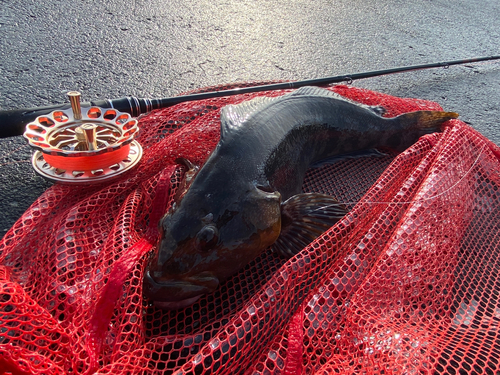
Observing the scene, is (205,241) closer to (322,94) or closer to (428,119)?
(322,94)

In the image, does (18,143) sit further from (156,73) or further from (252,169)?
(252,169)

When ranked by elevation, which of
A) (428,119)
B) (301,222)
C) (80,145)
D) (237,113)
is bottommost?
(301,222)

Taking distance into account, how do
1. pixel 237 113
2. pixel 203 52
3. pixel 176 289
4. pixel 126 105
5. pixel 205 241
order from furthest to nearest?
pixel 203 52 → pixel 126 105 → pixel 237 113 → pixel 205 241 → pixel 176 289

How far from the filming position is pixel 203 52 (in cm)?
499

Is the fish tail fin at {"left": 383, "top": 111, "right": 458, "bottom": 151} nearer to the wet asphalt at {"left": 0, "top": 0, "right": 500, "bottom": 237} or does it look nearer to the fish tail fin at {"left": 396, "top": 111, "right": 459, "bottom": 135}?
the fish tail fin at {"left": 396, "top": 111, "right": 459, "bottom": 135}

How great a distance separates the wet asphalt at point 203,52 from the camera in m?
3.85

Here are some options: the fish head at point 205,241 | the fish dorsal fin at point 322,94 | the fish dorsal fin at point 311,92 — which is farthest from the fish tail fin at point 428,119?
the fish head at point 205,241

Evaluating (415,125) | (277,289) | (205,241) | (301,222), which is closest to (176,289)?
(205,241)

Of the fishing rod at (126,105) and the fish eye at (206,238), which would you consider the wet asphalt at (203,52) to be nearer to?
the fishing rod at (126,105)

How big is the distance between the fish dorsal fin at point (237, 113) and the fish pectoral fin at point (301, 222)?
2.02 ft

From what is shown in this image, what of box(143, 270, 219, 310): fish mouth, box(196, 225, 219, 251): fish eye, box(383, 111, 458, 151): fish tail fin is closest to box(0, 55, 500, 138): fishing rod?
box(383, 111, 458, 151): fish tail fin

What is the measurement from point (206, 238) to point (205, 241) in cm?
2

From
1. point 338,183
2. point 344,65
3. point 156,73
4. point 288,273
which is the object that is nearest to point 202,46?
point 156,73

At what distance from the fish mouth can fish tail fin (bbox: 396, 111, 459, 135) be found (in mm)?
2310
